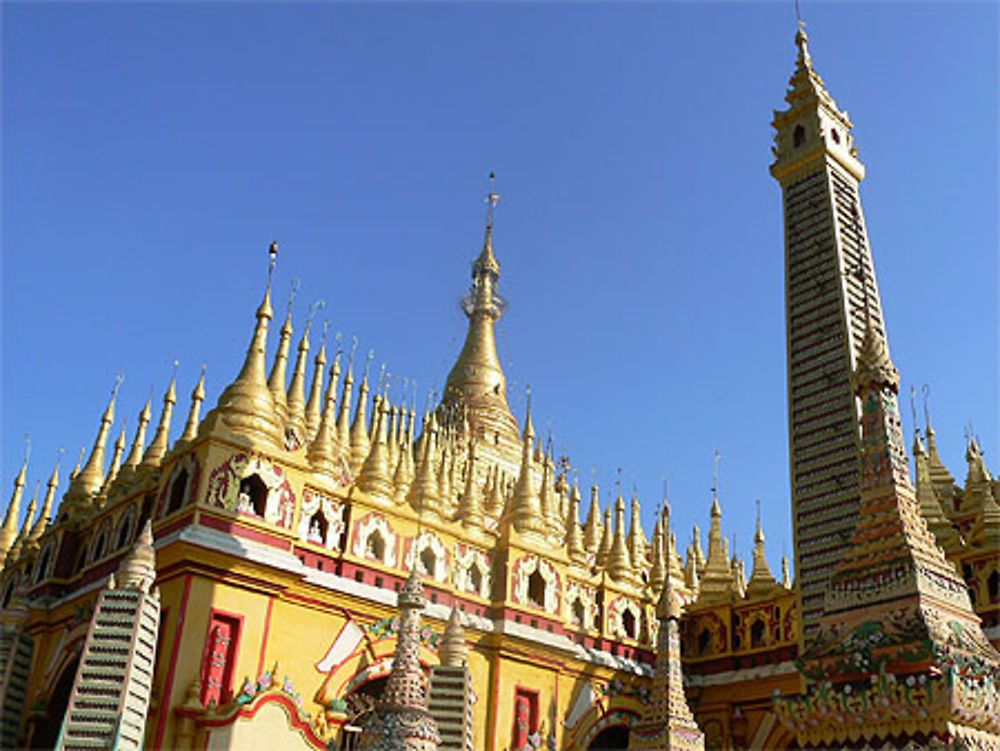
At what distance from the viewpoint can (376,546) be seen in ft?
66.7

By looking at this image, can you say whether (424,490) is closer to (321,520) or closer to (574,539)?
(321,520)

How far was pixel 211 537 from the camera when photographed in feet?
55.5

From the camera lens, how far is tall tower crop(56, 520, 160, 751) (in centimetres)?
744

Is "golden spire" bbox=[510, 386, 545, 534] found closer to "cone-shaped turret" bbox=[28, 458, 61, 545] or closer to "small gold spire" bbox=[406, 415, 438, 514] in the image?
"small gold spire" bbox=[406, 415, 438, 514]

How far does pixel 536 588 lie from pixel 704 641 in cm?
524

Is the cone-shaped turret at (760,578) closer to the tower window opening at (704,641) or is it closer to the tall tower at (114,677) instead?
the tower window opening at (704,641)

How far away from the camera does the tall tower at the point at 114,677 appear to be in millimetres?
7438

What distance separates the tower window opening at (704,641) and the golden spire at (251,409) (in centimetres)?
1213

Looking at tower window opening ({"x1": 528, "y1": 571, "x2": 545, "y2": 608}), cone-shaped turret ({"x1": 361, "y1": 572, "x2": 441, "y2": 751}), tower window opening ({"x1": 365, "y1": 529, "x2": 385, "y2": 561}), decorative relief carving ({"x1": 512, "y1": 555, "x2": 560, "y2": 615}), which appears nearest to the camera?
cone-shaped turret ({"x1": 361, "y1": 572, "x2": 441, "y2": 751})

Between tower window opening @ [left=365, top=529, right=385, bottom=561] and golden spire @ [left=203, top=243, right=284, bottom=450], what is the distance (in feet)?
8.76

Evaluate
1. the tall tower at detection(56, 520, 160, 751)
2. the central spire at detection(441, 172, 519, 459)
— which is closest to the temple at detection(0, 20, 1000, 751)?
the tall tower at detection(56, 520, 160, 751)

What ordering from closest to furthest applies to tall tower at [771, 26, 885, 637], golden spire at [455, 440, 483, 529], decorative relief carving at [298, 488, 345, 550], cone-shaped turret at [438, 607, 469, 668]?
cone-shaped turret at [438, 607, 469, 668] → tall tower at [771, 26, 885, 637] → decorative relief carving at [298, 488, 345, 550] → golden spire at [455, 440, 483, 529]

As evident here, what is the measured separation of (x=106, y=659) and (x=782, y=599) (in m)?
18.6

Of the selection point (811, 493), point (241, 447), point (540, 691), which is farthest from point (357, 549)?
point (811, 493)
